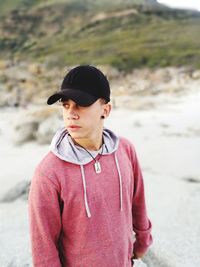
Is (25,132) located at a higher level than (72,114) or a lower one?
lower

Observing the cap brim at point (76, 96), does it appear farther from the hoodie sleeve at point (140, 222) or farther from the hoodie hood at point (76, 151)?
the hoodie sleeve at point (140, 222)

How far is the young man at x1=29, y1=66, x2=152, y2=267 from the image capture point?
1.88m

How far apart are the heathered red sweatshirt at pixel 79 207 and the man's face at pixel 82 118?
0.22 ft

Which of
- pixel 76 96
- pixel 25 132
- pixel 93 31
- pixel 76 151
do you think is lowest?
pixel 93 31

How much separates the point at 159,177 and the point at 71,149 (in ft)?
14.9

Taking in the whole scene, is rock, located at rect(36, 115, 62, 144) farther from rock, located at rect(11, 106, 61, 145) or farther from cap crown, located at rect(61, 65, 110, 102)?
cap crown, located at rect(61, 65, 110, 102)

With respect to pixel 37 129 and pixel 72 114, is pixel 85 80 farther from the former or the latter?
pixel 37 129

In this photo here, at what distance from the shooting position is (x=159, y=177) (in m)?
6.36

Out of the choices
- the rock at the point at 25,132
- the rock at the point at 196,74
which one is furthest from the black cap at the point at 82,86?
the rock at the point at 196,74

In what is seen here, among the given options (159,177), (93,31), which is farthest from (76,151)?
(93,31)

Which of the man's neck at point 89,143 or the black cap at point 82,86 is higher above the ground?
the black cap at point 82,86

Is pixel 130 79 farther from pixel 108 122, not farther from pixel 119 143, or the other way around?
pixel 119 143

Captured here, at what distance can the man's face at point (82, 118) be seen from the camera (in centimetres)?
195

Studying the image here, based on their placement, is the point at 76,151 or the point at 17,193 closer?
the point at 76,151
